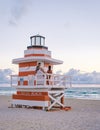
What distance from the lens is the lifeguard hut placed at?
16.8m

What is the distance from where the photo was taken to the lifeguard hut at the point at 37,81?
1678cm

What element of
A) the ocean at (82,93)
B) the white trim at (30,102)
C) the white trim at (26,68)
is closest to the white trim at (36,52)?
the white trim at (26,68)

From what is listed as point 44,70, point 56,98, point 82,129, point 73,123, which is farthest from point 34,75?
point 82,129

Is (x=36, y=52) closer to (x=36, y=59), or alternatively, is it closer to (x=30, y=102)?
(x=36, y=59)

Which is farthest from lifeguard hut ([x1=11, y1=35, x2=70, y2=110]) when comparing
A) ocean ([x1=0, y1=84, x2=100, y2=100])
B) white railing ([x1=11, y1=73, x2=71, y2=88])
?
ocean ([x1=0, y1=84, x2=100, y2=100])

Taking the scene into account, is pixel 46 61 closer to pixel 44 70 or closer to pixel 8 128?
pixel 44 70

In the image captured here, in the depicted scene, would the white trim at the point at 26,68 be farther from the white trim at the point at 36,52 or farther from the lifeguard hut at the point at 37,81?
the white trim at the point at 36,52

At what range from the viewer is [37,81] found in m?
17.6

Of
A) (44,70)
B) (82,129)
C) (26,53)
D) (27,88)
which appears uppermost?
(26,53)

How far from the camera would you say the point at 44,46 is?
60.5 ft

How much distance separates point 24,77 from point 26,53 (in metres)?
1.80

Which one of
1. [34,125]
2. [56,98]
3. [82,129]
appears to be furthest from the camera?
[56,98]

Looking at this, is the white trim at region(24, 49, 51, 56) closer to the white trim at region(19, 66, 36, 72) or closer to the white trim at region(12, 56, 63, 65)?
the white trim at region(12, 56, 63, 65)

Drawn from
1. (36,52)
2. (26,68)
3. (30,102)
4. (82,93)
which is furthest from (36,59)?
(82,93)
